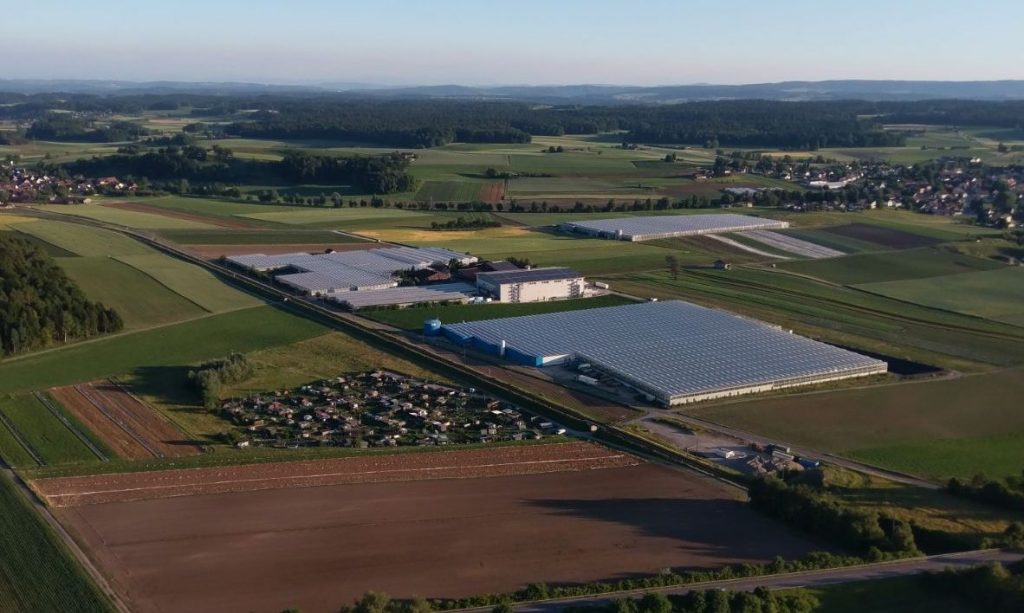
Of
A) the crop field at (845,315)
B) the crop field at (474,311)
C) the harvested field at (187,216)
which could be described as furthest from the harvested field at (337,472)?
the harvested field at (187,216)

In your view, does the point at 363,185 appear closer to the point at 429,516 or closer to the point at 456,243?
the point at 456,243

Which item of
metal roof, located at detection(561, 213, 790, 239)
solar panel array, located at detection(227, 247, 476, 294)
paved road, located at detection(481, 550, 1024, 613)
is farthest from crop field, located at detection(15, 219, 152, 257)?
paved road, located at detection(481, 550, 1024, 613)

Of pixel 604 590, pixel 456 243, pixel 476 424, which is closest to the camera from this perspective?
pixel 604 590

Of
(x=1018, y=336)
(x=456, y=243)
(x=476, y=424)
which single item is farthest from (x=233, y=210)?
(x=1018, y=336)

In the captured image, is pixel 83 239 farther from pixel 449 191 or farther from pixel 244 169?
pixel 244 169

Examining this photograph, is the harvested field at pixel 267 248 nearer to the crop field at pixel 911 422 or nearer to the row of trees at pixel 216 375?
the row of trees at pixel 216 375

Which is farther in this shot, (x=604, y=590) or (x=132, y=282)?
(x=132, y=282)

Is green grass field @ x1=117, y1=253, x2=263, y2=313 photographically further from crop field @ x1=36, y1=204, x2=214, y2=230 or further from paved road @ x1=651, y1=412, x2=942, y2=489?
paved road @ x1=651, y1=412, x2=942, y2=489
